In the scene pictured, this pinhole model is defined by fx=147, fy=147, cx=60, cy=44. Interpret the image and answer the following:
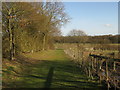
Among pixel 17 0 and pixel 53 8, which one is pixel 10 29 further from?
pixel 53 8

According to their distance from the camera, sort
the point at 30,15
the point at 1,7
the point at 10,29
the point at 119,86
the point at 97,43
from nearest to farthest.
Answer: the point at 119,86, the point at 1,7, the point at 10,29, the point at 30,15, the point at 97,43

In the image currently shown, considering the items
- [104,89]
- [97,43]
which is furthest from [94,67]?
[97,43]

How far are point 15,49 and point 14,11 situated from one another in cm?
418

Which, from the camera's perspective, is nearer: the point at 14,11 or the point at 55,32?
the point at 14,11

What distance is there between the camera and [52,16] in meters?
32.6

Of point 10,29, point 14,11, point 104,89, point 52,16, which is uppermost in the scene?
point 52,16

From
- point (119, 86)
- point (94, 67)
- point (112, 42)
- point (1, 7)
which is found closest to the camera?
point (119, 86)

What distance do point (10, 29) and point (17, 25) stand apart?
0.96m

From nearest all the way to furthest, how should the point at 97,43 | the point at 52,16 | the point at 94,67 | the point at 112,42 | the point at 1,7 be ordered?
1. the point at 94,67
2. the point at 1,7
3. the point at 97,43
4. the point at 112,42
5. the point at 52,16

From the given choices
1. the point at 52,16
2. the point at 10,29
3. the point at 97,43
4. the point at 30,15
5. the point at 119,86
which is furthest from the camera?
the point at 52,16

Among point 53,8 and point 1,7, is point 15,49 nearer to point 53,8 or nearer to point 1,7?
point 1,7

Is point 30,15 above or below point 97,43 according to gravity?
above

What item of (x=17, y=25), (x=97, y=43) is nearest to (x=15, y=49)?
(x=17, y=25)

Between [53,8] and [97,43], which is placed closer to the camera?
[97,43]
